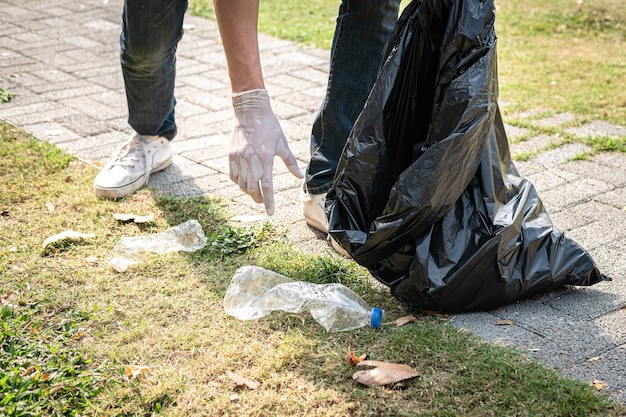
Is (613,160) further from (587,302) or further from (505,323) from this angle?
(505,323)

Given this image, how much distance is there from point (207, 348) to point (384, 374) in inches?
21.9

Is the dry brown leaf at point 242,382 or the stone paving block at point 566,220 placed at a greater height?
the stone paving block at point 566,220

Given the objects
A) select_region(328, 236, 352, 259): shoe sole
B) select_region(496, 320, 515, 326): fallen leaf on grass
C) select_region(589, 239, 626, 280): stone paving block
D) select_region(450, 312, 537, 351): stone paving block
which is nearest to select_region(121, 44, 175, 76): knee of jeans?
select_region(328, 236, 352, 259): shoe sole

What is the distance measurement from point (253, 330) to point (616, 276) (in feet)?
4.44

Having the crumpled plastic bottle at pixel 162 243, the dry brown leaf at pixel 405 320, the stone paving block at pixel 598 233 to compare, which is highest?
the stone paving block at pixel 598 233

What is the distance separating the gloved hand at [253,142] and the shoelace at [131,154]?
100cm

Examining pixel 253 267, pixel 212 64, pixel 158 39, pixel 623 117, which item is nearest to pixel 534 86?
pixel 623 117

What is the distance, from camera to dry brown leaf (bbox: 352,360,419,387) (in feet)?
7.15

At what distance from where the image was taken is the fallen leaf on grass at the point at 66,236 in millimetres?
3049

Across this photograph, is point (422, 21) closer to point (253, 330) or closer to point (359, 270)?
point (359, 270)

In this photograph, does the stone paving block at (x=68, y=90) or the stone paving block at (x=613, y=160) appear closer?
the stone paving block at (x=613, y=160)

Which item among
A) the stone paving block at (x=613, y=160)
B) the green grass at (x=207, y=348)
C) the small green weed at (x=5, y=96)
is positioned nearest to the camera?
the green grass at (x=207, y=348)

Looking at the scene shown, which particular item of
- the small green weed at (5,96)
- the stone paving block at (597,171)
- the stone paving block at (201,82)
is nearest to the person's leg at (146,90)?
the stone paving block at (201,82)

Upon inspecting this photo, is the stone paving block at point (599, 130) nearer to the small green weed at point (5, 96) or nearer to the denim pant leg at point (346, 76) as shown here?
the denim pant leg at point (346, 76)
